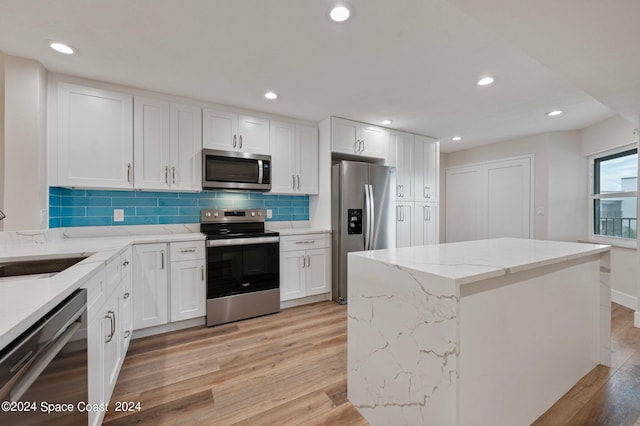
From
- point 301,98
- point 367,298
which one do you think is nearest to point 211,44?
point 301,98

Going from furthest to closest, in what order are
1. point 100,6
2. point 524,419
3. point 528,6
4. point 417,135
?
point 417,135 < point 100,6 < point 524,419 < point 528,6

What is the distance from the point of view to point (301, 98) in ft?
9.52

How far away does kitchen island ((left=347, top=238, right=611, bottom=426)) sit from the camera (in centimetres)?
111

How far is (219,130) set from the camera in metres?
3.04

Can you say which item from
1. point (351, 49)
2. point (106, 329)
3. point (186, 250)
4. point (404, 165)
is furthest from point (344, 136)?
point (106, 329)

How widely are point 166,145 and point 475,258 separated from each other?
2.91 m

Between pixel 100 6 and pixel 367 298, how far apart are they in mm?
2290

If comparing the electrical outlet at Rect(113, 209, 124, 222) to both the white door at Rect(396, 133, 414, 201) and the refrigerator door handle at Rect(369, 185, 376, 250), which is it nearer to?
the refrigerator door handle at Rect(369, 185, 376, 250)

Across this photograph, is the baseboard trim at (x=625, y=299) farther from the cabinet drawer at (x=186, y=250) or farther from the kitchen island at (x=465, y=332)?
the cabinet drawer at (x=186, y=250)

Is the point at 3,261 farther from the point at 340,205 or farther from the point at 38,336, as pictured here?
the point at 340,205

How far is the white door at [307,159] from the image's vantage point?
355 cm

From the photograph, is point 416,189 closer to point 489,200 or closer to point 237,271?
point 489,200

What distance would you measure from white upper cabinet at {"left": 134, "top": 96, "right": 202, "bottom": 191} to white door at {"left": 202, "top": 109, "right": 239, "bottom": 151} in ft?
0.23

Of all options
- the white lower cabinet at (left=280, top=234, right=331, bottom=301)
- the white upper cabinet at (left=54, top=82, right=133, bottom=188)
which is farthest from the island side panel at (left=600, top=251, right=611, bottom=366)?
the white upper cabinet at (left=54, top=82, right=133, bottom=188)
